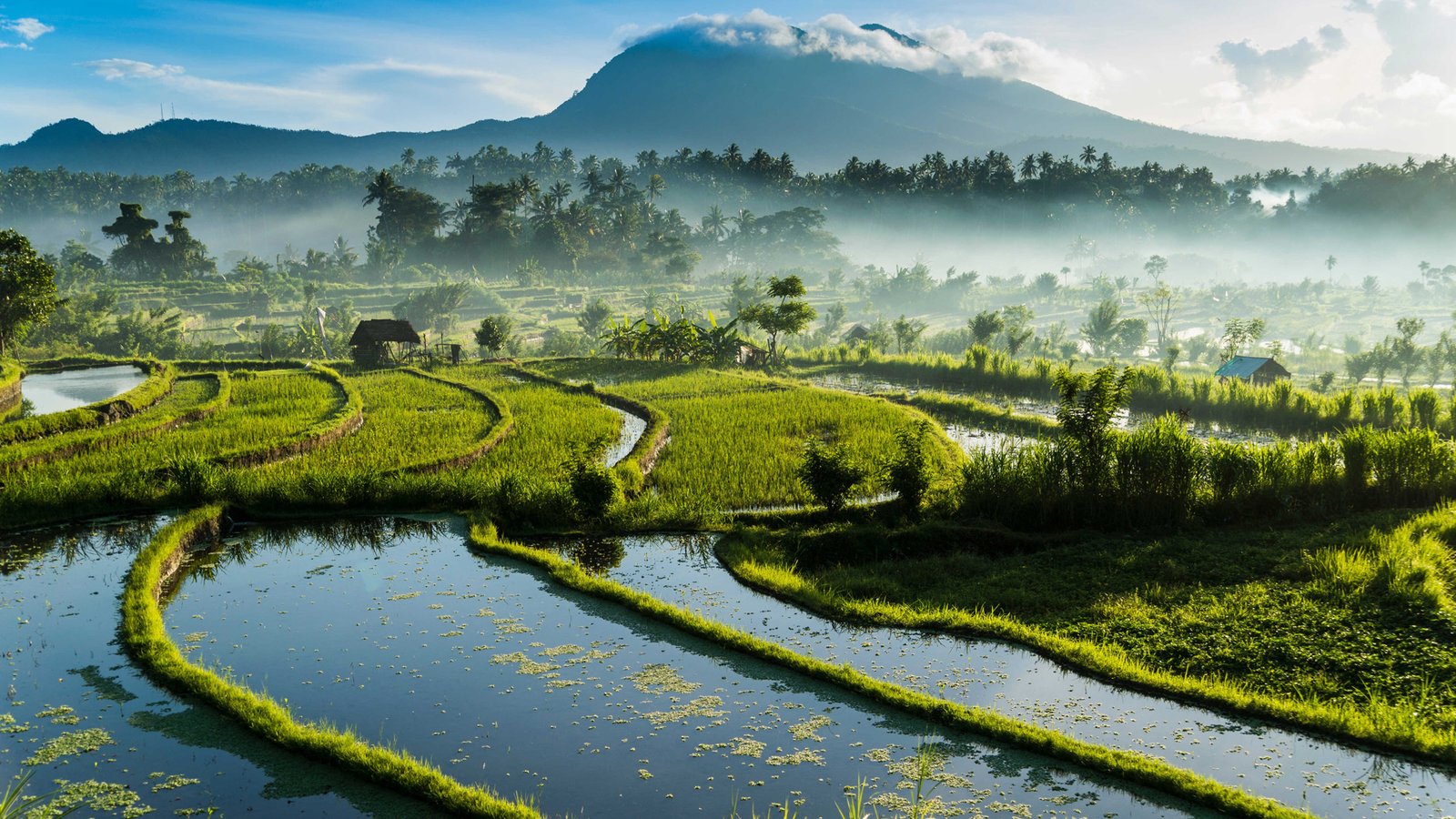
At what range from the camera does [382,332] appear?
31078mm

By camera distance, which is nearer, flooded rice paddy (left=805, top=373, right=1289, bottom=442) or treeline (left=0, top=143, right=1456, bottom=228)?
flooded rice paddy (left=805, top=373, right=1289, bottom=442)

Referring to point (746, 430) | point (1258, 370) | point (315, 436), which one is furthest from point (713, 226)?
point (315, 436)

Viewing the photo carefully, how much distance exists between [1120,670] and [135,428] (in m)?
16.2

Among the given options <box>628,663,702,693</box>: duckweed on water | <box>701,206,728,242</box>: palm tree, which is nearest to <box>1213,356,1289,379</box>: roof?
<box>628,663,702,693</box>: duckweed on water

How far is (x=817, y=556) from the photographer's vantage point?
1042 centimetres

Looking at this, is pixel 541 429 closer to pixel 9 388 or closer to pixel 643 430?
pixel 643 430

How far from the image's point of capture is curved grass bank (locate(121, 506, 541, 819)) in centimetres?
518

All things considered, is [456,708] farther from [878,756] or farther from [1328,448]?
[1328,448]

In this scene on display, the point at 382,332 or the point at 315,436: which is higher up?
the point at 382,332

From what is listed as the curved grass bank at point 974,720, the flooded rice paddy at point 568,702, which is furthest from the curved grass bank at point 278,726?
the curved grass bank at point 974,720

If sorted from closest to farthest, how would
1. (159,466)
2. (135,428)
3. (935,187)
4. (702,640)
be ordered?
(702,640)
(159,466)
(135,428)
(935,187)

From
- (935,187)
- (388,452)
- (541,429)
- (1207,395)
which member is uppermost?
(935,187)

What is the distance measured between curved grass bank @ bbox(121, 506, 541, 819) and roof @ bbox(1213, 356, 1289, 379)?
2971cm

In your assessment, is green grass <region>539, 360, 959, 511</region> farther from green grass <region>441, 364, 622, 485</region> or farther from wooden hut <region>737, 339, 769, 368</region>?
wooden hut <region>737, 339, 769, 368</region>
